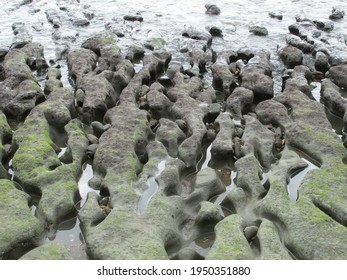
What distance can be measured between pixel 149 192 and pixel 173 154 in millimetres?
1373

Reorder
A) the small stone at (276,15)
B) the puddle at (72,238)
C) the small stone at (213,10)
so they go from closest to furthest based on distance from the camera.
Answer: the puddle at (72,238) → the small stone at (276,15) → the small stone at (213,10)

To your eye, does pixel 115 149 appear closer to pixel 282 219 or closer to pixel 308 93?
pixel 282 219

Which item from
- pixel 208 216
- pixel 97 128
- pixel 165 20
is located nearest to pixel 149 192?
pixel 208 216

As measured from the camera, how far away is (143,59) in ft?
44.9

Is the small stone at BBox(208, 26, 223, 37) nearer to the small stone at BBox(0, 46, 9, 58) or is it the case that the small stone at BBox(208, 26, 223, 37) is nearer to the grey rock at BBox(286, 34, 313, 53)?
the grey rock at BBox(286, 34, 313, 53)

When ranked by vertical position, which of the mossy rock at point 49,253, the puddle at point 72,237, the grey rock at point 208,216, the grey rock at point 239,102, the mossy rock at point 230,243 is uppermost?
the mossy rock at point 49,253

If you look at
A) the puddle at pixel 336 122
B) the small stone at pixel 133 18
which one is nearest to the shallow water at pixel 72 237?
the puddle at pixel 336 122

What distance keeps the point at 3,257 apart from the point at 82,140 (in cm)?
340

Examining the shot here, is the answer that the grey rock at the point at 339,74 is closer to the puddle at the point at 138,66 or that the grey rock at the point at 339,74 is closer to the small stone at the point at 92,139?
the puddle at the point at 138,66

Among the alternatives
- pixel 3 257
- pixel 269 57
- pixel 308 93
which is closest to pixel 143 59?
pixel 269 57

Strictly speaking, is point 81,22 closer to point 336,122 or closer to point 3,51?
point 3,51

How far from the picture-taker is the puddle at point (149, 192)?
25.1 feet

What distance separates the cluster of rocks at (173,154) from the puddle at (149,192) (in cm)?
6

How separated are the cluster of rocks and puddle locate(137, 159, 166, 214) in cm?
6
